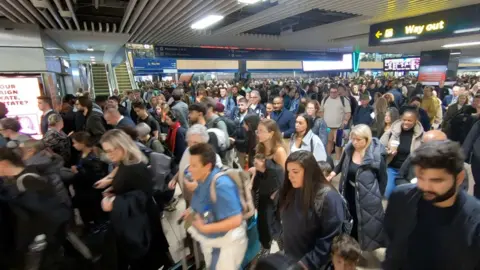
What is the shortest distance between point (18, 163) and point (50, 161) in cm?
39

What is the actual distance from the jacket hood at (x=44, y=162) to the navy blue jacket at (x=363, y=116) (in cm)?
508

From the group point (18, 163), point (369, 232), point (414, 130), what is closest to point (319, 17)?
point (414, 130)

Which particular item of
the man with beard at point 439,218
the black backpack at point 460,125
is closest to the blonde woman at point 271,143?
the man with beard at point 439,218

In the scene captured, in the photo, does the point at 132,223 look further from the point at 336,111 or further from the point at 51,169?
the point at 336,111

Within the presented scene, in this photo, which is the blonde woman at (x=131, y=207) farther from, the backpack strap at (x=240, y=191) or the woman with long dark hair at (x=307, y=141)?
the woman with long dark hair at (x=307, y=141)

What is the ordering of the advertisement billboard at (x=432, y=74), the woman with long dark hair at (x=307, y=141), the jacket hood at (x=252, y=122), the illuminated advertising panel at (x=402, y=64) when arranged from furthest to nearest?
the illuminated advertising panel at (x=402, y=64) < the advertisement billboard at (x=432, y=74) < the jacket hood at (x=252, y=122) < the woman with long dark hair at (x=307, y=141)

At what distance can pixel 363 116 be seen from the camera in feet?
18.5

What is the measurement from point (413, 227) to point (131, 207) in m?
1.80

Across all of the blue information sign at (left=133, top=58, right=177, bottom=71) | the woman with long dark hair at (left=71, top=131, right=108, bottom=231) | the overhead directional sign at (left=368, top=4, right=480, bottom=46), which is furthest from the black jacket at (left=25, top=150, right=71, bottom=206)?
the blue information sign at (left=133, top=58, right=177, bottom=71)

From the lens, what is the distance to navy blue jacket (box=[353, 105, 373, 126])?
5.58 meters

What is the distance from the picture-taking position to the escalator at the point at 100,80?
15.3 meters

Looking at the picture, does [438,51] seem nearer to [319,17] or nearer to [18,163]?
[319,17]

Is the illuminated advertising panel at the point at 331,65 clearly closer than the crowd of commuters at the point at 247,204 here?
No

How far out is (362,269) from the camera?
9.16 ft
